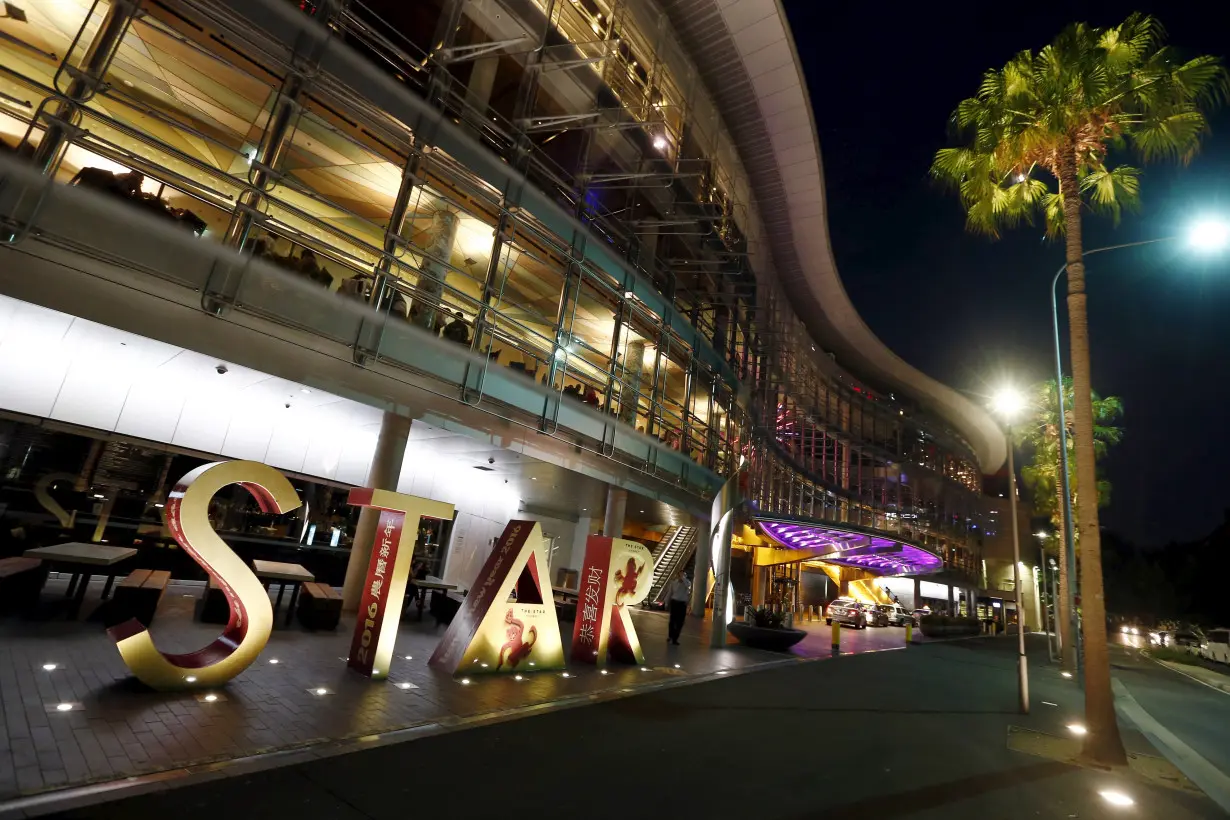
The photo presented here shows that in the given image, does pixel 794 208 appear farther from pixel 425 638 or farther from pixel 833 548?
pixel 425 638

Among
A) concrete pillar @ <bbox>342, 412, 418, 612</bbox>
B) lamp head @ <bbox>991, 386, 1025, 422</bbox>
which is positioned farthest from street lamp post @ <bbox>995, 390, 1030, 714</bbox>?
concrete pillar @ <bbox>342, 412, 418, 612</bbox>

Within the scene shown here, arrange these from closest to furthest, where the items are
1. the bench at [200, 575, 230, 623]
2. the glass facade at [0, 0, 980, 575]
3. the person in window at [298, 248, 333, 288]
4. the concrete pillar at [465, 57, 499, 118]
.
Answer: the bench at [200, 575, 230, 623]
the glass facade at [0, 0, 980, 575]
the person in window at [298, 248, 333, 288]
the concrete pillar at [465, 57, 499, 118]

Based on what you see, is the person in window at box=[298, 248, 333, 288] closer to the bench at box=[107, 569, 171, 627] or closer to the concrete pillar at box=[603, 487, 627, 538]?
the bench at box=[107, 569, 171, 627]

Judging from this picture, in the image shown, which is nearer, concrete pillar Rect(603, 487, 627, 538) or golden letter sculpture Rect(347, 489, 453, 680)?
golden letter sculpture Rect(347, 489, 453, 680)

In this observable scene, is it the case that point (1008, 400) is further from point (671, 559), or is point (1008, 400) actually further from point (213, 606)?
point (213, 606)

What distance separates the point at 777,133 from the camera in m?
29.4

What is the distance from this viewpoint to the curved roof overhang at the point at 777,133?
79.9 feet

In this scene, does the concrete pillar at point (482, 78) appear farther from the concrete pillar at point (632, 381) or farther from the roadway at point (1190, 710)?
the roadway at point (1190, 710)

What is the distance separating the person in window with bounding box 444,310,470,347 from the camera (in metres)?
13.7

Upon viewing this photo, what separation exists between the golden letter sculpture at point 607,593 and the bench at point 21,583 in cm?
886

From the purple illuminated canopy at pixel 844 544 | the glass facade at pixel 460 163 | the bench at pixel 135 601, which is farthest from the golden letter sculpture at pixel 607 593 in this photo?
the purple illuminated canopy at pixel 844 544

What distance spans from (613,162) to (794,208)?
15.4m

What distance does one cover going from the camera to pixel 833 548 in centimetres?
3136

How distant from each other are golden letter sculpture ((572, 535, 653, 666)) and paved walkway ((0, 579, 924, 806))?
58 centimetres
